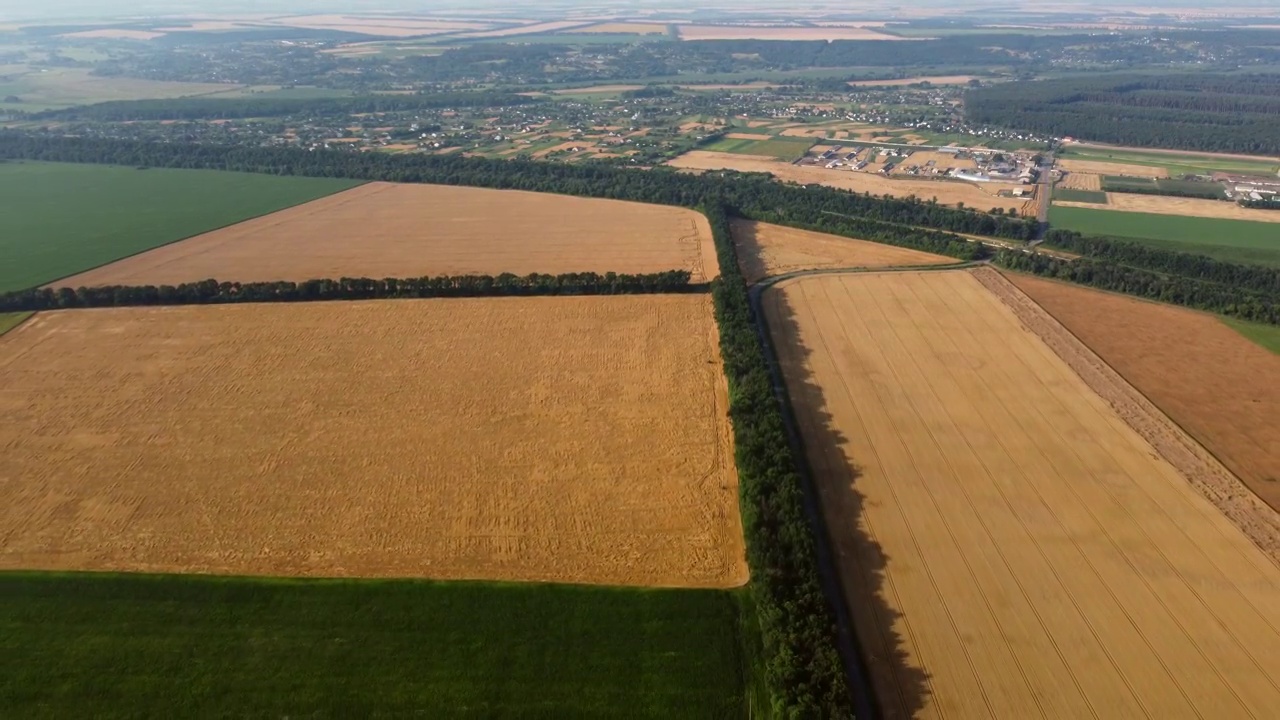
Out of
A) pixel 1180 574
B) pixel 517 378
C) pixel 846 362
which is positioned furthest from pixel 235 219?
pixel 1180 574

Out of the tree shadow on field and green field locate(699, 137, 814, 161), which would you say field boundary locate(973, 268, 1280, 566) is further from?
green field locate(699, 137, 814, 161)

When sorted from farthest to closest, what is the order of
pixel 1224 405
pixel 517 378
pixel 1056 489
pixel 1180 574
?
pixel 517 378 → pixel 1224 405 → pixel 1056 489 → pixel 1180 574

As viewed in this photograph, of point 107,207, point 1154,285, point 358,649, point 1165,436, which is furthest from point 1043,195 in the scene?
point 107,207

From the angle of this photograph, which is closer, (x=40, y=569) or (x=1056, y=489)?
(x=40, y=569)

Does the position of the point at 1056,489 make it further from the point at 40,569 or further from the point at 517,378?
the point at 40,569

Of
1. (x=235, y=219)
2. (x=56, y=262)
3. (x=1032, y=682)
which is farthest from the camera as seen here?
(x=235, y=219)

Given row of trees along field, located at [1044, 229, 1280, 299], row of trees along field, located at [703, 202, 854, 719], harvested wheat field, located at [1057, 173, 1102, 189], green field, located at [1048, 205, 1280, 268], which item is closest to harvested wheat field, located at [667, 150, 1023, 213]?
harvested wheat field, located at [1057, 173, 1102, 189]
